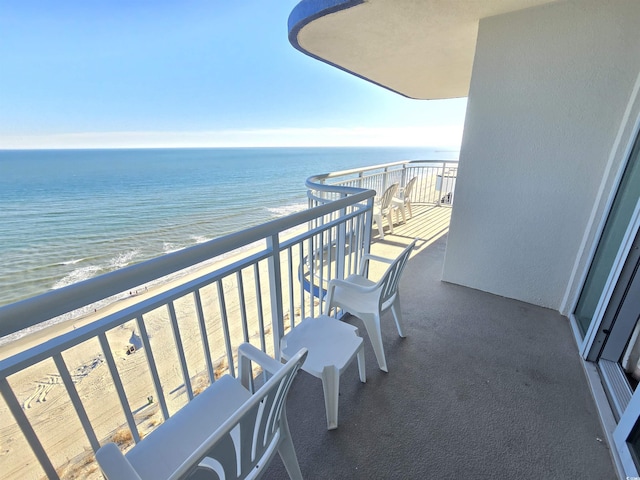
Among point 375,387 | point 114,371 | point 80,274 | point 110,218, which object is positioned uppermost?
point 114,371

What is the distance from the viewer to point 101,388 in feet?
Answer: 9.72

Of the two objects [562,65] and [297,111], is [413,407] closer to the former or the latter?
[562,65]

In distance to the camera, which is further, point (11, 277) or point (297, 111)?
point (297, 111)

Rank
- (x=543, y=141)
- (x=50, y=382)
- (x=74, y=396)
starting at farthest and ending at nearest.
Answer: (x=50, y=382) < (x=543, y=141) < (x=74, y=396)

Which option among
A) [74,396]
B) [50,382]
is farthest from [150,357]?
[50,382]

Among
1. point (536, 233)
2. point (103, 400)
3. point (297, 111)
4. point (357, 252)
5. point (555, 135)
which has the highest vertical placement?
point (297, 111)

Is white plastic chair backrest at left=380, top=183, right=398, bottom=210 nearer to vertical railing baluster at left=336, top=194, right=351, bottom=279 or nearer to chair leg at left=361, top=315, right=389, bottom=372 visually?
vertical railing baluster at left=336, top=194, right=351, bottom=279

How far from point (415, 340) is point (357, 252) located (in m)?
0.82

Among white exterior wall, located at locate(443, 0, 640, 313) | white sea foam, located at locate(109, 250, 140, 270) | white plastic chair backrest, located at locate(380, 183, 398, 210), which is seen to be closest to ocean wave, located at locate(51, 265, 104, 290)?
white sea foam, located at locate(109, 250, 140, 270)

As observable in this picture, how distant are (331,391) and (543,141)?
2436mm

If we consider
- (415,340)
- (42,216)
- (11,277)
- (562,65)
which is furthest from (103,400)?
(42,216)

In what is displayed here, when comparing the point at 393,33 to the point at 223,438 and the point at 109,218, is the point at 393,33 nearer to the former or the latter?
the point at 223,438

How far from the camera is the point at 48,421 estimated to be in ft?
7.96

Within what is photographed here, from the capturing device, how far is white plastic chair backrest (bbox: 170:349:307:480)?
56cm
